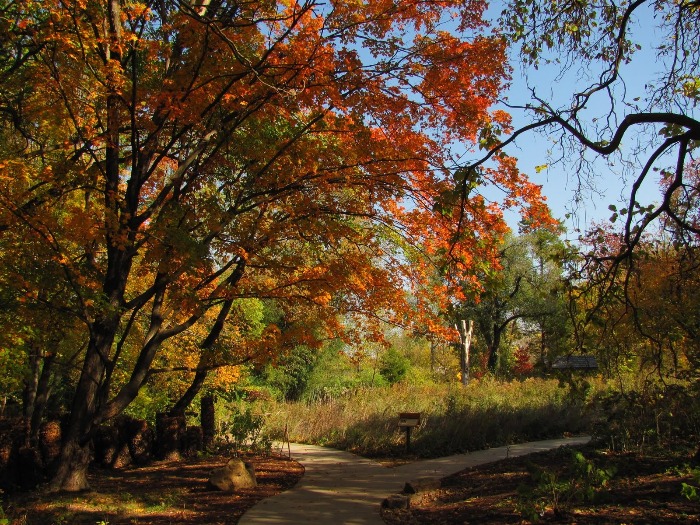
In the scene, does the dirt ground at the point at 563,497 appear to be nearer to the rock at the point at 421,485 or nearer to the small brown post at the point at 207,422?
the rock at the point at 421,485

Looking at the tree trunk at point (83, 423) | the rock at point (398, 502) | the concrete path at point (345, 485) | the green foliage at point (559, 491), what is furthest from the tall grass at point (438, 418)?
the green foliage at point (559, 491)

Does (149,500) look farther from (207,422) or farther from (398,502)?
(207,422)

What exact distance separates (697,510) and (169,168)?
1113 centimetres

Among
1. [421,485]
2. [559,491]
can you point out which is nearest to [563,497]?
[559,491]

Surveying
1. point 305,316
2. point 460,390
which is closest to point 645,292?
point 460,390

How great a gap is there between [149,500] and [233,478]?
128 centimetres

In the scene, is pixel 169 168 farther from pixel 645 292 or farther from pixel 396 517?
pixel 645 292

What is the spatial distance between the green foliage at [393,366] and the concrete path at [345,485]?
2306cm

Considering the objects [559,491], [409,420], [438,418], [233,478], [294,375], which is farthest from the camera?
[294,375]

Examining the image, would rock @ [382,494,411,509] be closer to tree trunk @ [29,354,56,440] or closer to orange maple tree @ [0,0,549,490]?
orange maple tree @ [0,0,549,490]

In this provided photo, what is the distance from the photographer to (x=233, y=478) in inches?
321

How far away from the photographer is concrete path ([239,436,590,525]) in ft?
21.1

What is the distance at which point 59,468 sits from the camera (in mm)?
7895

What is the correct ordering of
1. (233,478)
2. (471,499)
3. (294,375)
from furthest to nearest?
(294,375)
(233,478)
(471,499)
